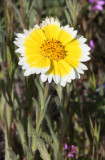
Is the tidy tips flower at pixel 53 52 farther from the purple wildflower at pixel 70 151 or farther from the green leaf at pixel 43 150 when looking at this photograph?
the purple wildflower at pixel 70 151

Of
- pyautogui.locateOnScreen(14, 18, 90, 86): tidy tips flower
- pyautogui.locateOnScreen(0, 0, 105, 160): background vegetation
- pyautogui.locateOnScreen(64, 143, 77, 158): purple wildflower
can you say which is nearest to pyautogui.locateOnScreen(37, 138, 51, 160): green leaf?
pyautogui.locateOnScreen(0, 0, 105, 160): background vegetation

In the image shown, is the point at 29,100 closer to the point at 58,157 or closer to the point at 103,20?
the point at 58,157

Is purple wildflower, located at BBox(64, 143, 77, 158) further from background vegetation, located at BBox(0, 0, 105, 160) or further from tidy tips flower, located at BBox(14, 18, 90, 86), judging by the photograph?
tidy tips flower, located at BBox(14, 18, 90, 86)

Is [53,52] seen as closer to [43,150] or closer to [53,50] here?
[53,50]

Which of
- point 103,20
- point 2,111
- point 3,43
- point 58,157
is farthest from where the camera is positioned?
point 103,20

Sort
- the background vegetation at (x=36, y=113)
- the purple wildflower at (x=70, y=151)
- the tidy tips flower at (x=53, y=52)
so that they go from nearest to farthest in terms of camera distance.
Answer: the tidy tips flower at (x=53, y=52) → the background vegetation at (x=36, y=113) → the purple wildflower at (x=70, y=151)

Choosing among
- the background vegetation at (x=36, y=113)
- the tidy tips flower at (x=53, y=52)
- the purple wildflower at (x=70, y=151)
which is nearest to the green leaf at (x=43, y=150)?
the background vegetation at (x=36, y=113)

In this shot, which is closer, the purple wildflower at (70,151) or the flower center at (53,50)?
the flower center at (53,50)

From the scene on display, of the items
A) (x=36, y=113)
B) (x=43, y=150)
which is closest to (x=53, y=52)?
(x=36, y=113)

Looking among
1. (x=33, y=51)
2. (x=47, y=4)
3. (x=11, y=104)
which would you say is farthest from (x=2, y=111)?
(x=47, y=4)
